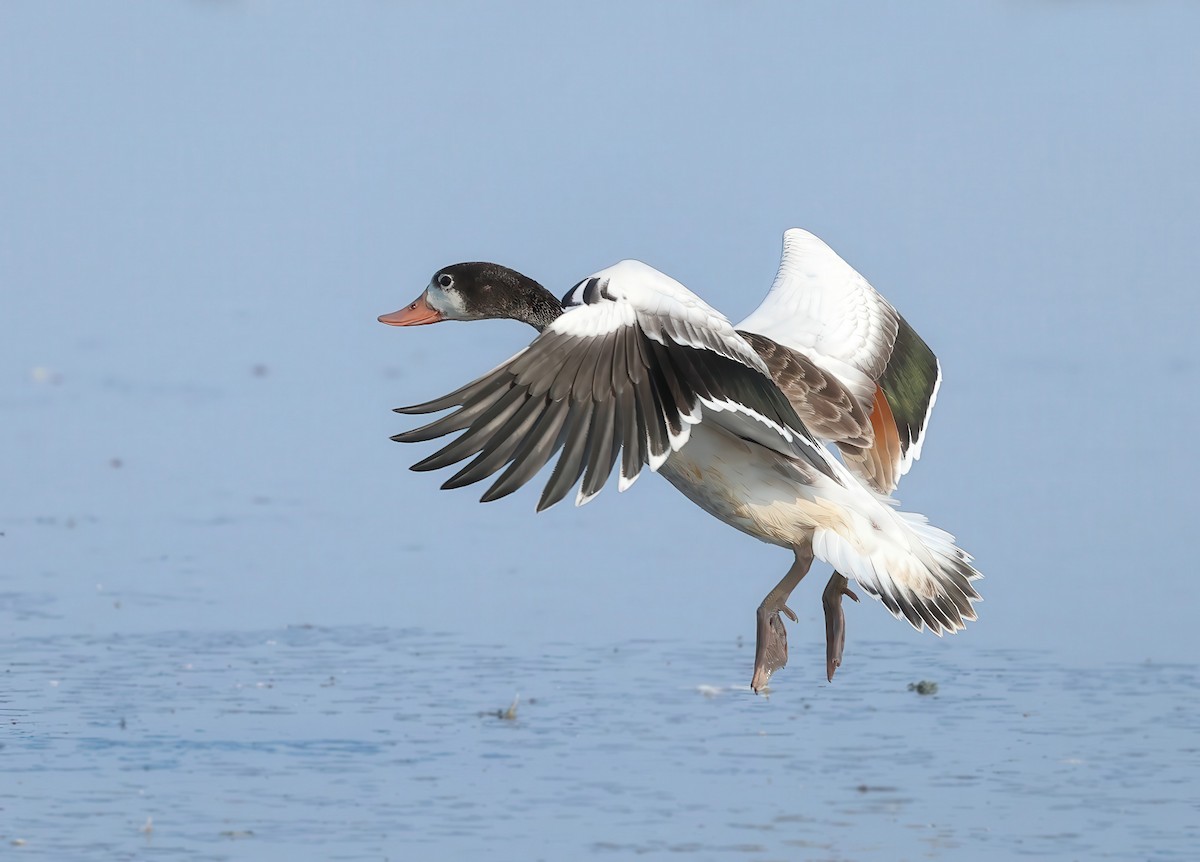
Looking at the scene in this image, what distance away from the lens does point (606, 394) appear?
22.2 ft

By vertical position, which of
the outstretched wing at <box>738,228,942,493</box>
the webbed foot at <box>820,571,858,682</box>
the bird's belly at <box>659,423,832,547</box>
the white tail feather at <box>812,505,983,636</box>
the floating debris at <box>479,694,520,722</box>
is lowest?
the floating debris at <box>479,694,520,722</box>

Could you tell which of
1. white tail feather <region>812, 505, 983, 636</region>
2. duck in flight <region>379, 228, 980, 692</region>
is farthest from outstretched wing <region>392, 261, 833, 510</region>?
white tail feather <region>812, 505, 983, 636</region>

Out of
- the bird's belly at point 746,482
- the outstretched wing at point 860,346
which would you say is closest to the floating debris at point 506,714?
the bird's belly at point 746,482

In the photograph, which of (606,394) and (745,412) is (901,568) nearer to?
(745,412)

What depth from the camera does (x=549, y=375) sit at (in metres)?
6.76

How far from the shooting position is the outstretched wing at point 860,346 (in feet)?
28.5

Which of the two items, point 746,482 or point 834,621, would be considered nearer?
point 746,482

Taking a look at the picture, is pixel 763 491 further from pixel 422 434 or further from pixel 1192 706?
pixel 1192 706

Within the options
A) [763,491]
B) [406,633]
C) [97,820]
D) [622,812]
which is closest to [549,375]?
[763,491]

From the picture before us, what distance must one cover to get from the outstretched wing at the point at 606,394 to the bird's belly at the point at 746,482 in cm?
54

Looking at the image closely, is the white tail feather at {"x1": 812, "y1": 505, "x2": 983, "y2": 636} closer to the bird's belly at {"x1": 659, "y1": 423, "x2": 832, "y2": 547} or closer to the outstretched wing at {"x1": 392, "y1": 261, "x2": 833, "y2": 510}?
the bird's belly at {"x1": 659, "y1": 423, "x2": 832, "y2": 547}

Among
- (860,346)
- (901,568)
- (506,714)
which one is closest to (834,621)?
(901,568)

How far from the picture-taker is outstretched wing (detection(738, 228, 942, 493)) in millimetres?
8688

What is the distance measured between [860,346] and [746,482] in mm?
1314
